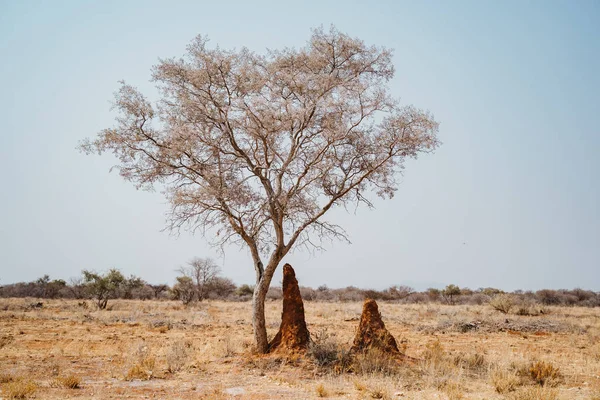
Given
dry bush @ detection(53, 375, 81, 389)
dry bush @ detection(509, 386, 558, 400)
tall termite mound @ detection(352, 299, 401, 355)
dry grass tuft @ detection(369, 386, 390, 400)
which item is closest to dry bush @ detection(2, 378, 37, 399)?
dry bush @ detection(53, 375, 81, 389)

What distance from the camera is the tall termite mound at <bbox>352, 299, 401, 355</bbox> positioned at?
11161mm

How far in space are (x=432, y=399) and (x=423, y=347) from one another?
792cm

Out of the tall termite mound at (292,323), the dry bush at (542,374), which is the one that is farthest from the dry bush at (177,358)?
the dry bush at (542,374)

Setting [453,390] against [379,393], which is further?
[453,390]

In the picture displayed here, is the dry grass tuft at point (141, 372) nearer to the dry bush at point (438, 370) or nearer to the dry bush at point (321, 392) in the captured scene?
the dry bush at point (321, 392)

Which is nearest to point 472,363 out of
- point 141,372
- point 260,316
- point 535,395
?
point 535,395

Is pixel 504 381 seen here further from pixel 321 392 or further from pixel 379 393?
pixel 321 392

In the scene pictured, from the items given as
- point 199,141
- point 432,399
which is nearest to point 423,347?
point 432,399

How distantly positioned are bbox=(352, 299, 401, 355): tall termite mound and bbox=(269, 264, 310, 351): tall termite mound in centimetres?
145

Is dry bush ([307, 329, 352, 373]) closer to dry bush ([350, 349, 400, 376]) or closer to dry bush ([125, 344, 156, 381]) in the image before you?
dry bush ([350, 349, 400, 376])

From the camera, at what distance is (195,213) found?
12078 mm

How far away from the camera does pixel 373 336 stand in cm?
1135

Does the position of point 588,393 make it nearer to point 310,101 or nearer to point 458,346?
point 458,346

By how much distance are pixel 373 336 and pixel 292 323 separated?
2216 mm
